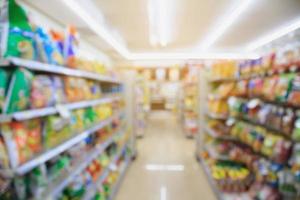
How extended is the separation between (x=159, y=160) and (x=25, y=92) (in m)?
3.60

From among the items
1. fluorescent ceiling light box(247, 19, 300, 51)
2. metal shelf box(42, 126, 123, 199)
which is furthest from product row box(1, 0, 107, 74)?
fluorescent ceiling light box(247, 19, 300, 51)

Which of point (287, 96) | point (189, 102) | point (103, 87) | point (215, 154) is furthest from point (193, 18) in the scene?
point (287, 96)

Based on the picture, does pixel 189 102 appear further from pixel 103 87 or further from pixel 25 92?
pixel 25 92

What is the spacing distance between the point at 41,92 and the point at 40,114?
5.9 inches

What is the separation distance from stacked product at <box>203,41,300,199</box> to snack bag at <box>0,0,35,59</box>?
1.96 m

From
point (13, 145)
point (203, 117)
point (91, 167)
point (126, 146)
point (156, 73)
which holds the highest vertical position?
point (156, 73)

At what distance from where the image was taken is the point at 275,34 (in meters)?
6.62

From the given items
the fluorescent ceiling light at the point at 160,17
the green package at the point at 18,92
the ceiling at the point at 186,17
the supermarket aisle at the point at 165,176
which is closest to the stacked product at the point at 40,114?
the green package at the point at 18,92

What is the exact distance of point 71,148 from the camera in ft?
6.12

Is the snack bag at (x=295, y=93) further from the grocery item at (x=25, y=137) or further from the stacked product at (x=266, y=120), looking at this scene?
the grocery item at (x=25, y=137)

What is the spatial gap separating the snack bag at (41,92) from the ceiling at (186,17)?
2382 millimetres

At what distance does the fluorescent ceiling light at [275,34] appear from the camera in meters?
5.74

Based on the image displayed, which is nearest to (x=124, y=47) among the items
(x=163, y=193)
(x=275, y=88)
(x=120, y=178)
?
(x=120, y=178)

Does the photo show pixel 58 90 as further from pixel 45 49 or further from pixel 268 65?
pixel 268 65
